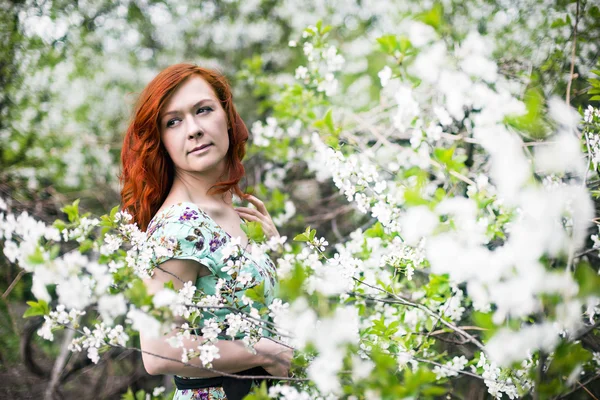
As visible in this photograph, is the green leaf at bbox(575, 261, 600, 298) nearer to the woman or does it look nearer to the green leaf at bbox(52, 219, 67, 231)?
the woman

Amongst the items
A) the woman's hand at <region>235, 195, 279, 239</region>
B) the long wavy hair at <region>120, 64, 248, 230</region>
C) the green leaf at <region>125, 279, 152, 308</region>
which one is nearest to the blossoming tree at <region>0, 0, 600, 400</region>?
the green leaf at <region>125, 279, 152, 308</region>

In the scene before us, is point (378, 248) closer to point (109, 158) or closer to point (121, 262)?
point (121, 262)

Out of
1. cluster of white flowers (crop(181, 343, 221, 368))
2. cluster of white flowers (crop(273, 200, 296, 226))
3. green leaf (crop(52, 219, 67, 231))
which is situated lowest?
cluster of white flowers (crop(273, 200, 296, 226))

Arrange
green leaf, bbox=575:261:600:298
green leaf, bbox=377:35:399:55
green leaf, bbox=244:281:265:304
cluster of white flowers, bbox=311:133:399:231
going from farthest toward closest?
green leaf, bbox=377:35:399:55 < cluster of white flowers, bbox=311:133:399:231 < green leaf, bbox=244:281:265:304 < green leaf, bbox=575:261:600:298

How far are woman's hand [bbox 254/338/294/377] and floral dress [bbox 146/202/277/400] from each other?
11cm

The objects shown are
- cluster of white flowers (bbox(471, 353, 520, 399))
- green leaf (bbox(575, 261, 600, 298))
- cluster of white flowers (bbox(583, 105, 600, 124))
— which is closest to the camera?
green leaf (bbox(575, 261, 600, 298))

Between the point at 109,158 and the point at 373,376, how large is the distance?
4646mm

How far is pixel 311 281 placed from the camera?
46.3 inches

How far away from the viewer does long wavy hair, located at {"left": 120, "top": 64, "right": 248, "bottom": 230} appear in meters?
1.76

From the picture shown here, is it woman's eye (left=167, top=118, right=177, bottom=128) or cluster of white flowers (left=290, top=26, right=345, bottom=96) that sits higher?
cluster of white flowers (left=290, top=26, right=345, bottom=96)

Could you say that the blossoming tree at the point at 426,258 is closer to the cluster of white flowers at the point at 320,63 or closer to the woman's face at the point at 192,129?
the cluster of white flowers at the point at 320,63

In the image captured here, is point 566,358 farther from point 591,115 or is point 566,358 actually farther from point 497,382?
point 591,115

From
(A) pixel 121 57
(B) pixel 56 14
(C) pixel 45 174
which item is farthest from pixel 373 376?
(A) pixel 121 57

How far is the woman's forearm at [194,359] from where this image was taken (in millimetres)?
1364
